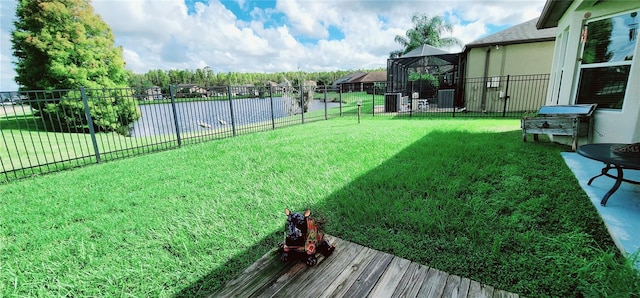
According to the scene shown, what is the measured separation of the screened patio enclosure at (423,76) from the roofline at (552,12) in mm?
5966

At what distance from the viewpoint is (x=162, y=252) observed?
2371 millimetres

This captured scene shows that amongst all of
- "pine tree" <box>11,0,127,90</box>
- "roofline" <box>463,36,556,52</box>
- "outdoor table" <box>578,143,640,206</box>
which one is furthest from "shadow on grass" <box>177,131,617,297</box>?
"pine tree" <box>11,0,127,90</box>

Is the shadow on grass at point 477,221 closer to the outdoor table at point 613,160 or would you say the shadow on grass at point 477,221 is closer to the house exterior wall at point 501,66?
the outdoor table at point 613,160

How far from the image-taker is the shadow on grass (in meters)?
1.93

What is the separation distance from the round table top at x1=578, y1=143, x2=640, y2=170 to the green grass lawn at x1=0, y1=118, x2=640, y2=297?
516mm

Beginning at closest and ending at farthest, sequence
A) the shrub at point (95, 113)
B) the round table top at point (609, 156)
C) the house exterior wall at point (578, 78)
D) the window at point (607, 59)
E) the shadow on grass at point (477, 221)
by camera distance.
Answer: the shadow on grass at point (477, 221) → the round table top at point (609, 156) → the house exterior wall at point (578, 78) → the window at point (607, 59) → the shrub at point (95, 113)

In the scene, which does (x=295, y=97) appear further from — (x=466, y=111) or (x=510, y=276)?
(x=510, y=276)

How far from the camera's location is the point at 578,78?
4984 millimetres

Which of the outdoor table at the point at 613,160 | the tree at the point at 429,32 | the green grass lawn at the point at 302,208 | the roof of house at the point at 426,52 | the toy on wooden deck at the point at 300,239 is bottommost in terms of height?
the green grass lawn at the point at 302,208

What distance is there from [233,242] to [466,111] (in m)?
13.1

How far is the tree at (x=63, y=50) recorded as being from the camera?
10289mm

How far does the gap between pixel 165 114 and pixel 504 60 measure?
1374cm

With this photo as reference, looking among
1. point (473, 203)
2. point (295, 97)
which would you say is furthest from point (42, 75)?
point (473, 203)

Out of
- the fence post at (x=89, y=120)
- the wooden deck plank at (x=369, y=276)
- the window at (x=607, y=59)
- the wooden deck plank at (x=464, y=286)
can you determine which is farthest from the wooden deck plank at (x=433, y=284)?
the fence post at (x=89, y=120)
